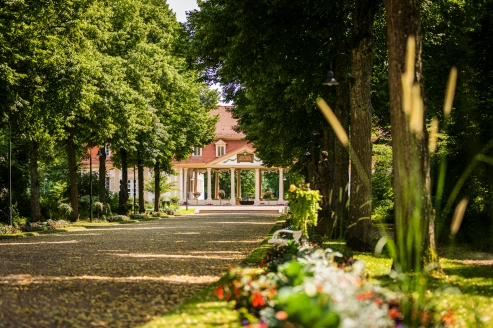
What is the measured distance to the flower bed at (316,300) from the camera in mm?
4137

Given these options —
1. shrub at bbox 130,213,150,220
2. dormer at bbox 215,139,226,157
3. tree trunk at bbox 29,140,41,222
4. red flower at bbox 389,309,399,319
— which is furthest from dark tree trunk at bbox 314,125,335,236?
dormer at bbox 215,139,226,157

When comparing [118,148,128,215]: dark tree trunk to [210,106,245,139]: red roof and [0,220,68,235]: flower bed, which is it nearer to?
[0,220,68,235]: flower bed

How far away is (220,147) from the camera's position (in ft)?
248

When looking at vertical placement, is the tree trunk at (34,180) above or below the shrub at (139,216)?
above

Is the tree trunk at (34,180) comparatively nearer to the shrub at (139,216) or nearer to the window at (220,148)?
the shrub at (139,216)

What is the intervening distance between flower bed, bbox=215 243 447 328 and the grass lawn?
210 millimetres

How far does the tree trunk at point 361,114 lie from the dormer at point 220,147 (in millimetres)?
60436

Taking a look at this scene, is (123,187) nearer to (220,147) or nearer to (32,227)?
(32,227)

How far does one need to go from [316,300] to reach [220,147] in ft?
235

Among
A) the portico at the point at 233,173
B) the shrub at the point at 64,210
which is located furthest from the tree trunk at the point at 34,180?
the portico at the point at 233,173

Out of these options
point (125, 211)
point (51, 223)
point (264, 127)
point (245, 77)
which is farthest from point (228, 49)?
point (125, 211)

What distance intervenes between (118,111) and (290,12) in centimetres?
1314

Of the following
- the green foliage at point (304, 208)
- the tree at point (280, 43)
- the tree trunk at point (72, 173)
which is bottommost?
the green foliage at point (304, 208)

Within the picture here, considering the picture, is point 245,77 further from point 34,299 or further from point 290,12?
point 34,299
